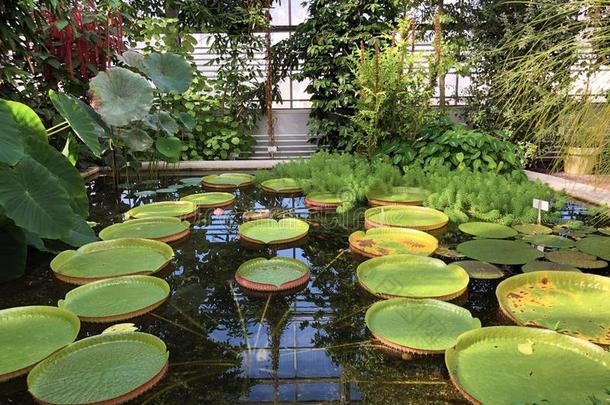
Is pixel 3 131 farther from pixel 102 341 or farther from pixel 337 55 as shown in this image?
pixel 337 55

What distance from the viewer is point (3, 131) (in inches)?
78.9

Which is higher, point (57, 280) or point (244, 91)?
point (244, 91)

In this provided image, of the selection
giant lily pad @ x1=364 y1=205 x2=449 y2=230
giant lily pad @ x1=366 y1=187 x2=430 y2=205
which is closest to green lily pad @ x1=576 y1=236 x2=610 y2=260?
giant lily pad @ x1=364 y1=205 x2=449 y2=230

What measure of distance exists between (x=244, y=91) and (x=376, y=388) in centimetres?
637

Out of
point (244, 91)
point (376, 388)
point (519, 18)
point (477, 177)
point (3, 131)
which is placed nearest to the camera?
point (376, 388)

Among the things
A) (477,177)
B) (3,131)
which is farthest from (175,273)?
(477,177)

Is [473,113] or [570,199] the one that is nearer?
[570,199]

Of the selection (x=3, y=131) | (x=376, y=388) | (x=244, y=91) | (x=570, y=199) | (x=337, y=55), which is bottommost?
(x=376, y=388)

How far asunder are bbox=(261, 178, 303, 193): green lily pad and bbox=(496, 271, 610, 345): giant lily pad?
2.56 m

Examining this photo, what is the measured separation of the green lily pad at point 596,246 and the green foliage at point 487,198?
457mm

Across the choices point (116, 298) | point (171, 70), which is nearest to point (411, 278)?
point (116, 298)

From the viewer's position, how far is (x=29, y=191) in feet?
7.04

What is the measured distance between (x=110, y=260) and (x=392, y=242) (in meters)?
1.72

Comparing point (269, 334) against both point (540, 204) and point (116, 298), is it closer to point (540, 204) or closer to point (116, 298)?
point (116, 298)
